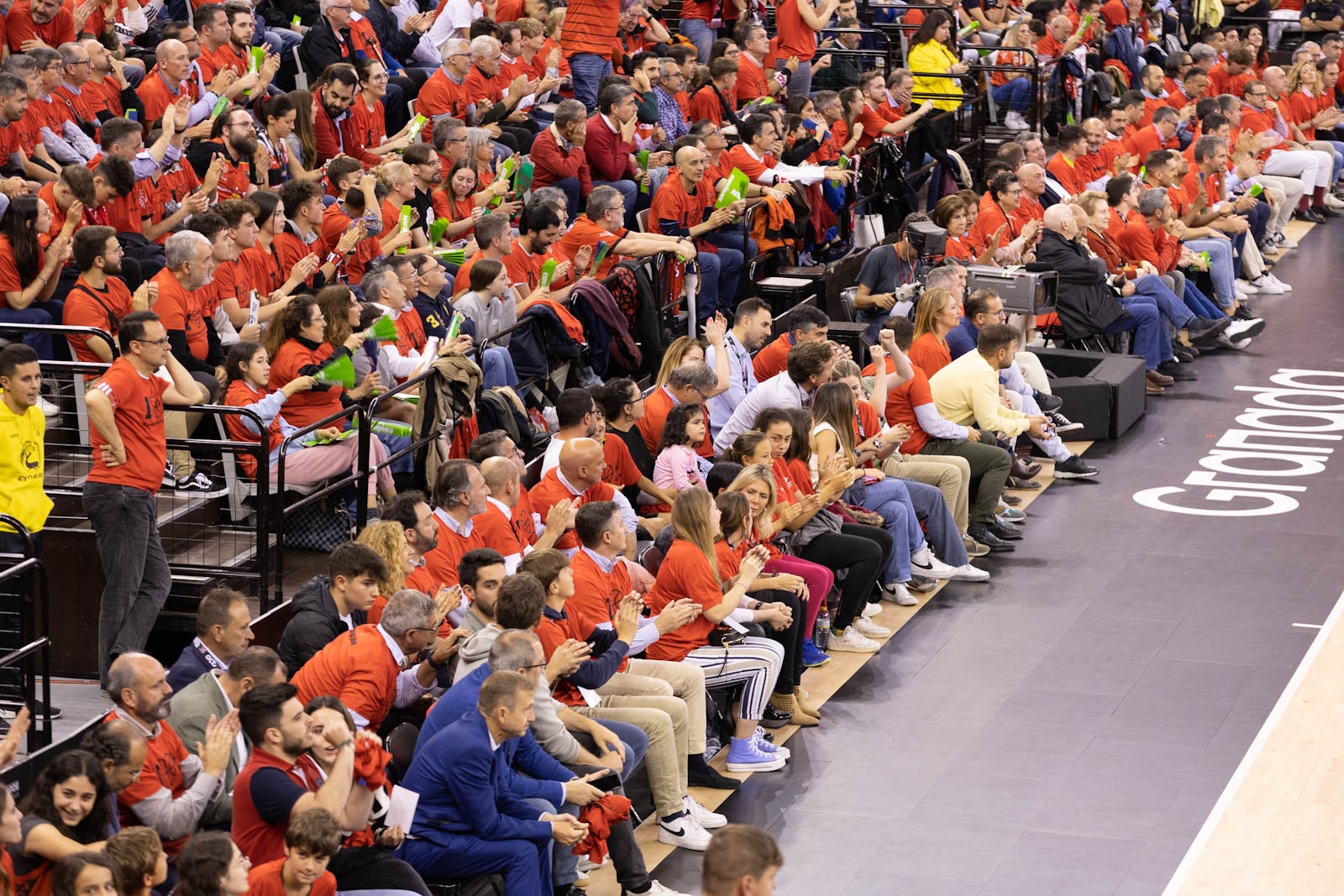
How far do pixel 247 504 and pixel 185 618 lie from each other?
2.65 feet

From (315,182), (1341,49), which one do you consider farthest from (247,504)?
(1341,49)

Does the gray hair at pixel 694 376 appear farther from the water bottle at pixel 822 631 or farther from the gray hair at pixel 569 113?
the gray hair at pixel 569 113

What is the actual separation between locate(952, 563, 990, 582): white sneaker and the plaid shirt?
5.03 m

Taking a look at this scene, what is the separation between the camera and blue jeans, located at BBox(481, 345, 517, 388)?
10023 mm

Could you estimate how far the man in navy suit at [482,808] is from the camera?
6.66 meters

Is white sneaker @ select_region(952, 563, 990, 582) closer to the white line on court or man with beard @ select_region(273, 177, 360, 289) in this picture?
the white line on court

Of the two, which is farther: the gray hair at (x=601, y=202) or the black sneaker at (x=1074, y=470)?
the black sneaker at (x=1074, y=470)

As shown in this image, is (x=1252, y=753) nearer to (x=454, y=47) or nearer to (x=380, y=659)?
(x=380, y=659)

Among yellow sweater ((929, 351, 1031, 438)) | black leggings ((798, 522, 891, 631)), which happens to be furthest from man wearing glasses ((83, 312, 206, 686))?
yellow sweater ((929, 351, 1031, 438))

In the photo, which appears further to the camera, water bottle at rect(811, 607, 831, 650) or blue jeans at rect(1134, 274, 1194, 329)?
blue jeans at rect(1134, 274, 1194, 329)

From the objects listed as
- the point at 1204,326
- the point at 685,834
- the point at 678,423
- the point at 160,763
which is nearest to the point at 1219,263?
the point at 1204,326

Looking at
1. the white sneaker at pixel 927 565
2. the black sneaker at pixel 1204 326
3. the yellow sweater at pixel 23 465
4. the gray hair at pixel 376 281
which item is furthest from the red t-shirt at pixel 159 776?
the black sneaker at pixel 1204 326

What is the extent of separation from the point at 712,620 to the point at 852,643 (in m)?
1.70

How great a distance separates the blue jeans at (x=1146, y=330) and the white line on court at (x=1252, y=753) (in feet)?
13.3
